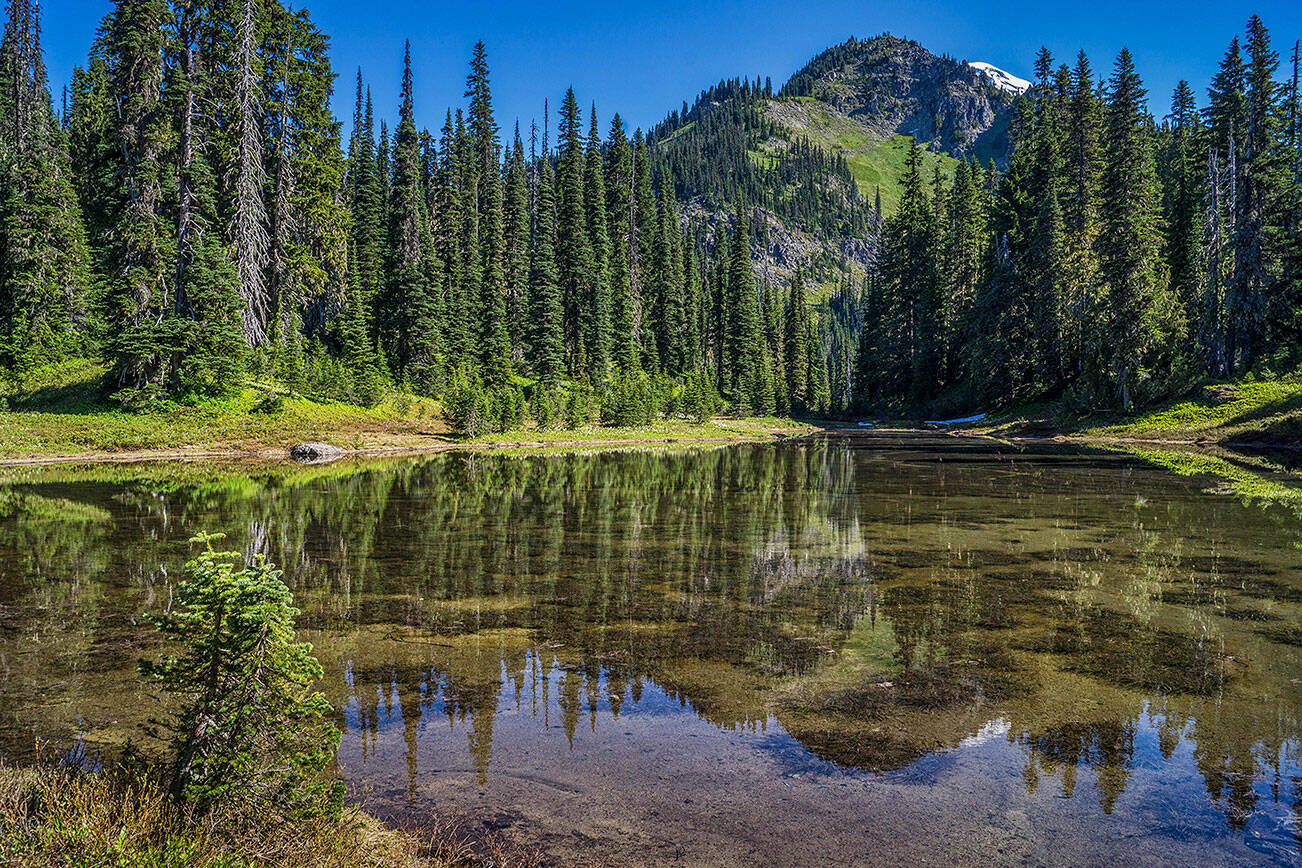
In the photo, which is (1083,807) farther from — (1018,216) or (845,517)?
(1018,216)

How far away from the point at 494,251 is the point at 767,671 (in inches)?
2402

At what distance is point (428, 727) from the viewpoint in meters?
6.11

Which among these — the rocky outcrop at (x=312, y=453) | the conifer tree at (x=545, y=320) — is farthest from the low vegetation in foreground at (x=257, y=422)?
the conifer tree at (x=545, y=320)

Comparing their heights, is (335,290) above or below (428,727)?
above

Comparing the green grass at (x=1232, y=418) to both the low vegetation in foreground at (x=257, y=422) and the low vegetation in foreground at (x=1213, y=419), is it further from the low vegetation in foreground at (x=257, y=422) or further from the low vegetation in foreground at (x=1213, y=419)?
the low vegetation in foreground at (x=257, y=422)

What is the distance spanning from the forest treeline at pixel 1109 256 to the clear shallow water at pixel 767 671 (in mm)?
31931

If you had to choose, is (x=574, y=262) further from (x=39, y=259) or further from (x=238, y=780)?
(x=238, y=780)

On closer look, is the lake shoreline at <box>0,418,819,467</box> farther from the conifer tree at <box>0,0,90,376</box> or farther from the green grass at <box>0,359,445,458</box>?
the conifer tree at <box>0,0,90,376</box>

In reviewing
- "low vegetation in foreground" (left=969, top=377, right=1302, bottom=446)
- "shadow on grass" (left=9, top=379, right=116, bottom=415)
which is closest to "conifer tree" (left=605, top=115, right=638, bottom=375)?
"low vegetation in foreground" (left=969, top=377, right=1302, bottom=446)

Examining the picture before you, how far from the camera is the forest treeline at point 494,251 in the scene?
1384 inches

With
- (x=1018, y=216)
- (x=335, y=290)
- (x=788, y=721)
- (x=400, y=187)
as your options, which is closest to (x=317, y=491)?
(x=788, y=721)

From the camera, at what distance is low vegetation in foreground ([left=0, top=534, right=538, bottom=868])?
12.0ft

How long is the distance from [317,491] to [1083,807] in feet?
66.7

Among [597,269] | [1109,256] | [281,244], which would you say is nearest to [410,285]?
[281,244]
